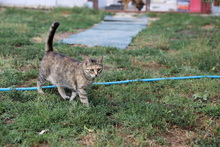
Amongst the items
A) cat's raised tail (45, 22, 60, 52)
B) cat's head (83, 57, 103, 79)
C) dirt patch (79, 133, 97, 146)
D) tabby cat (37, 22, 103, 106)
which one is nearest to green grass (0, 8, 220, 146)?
dirt patch (79, 133, 97, 146)

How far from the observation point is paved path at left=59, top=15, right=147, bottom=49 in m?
7.73

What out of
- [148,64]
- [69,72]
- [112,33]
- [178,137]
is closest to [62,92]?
[69,72]

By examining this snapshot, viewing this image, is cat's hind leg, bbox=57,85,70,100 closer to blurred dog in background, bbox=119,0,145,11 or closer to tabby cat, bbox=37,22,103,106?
tabby cat, bbox=37,22,103,106

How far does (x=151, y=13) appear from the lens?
13.3 m

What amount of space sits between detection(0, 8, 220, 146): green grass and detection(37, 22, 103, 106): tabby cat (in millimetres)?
175

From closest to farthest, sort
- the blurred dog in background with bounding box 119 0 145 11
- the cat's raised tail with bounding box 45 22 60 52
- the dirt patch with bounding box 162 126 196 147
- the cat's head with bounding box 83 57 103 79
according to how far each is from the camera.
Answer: the dirt patch with bounding box 162 126 196 147 → the cat's head with bounding box 83 57 103 79 → the cat's raised tail with bounding box 45 22 60 52 → the blurred dog in background with bounding box 119 0 145 11

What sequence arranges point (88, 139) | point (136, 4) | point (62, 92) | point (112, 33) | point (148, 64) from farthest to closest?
point (136, 4) → point (112, 33) → point (148, 64) → point (62, 92) → point (88, 139)

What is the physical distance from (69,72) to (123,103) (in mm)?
845

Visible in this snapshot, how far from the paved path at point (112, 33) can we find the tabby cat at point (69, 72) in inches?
126

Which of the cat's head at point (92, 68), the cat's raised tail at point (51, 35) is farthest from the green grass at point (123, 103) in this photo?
the cat's raised tail at point (51, 35)

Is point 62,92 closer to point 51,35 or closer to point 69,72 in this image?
point 69,72

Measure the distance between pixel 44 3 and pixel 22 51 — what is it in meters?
8.56

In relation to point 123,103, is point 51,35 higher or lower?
higher

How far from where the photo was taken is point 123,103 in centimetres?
399
